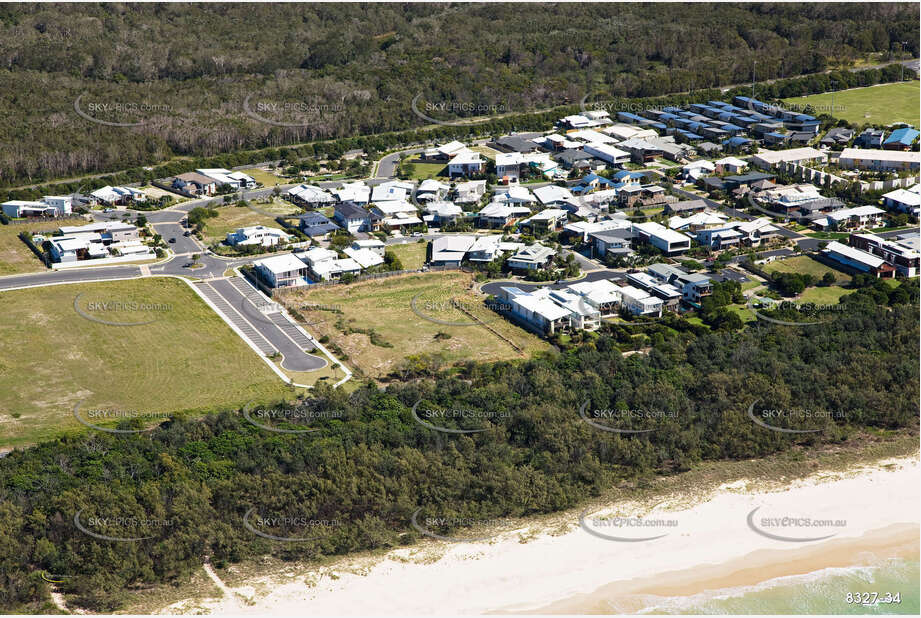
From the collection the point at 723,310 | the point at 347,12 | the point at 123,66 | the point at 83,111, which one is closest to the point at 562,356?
the point at 723,310

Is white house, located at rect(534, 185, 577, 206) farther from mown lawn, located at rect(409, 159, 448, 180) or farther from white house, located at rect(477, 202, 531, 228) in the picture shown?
mown lawn, located at rect(409, 159, 448, 180)

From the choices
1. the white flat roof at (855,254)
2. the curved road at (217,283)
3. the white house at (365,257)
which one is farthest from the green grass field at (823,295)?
the curved road at (217,283)

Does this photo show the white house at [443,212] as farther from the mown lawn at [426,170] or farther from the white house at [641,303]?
the white house at [641,303]

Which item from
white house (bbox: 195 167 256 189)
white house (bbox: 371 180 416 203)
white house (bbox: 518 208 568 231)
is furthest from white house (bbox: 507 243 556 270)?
white house (bbox: 195 167 256 189)

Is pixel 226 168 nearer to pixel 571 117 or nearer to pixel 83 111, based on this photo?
pixel 83 111

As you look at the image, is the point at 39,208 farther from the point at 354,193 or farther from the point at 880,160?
the point at 880,160

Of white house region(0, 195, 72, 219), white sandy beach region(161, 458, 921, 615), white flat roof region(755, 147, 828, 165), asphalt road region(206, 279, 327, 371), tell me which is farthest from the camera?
white flat roof region(755, 147, 828, 165)
